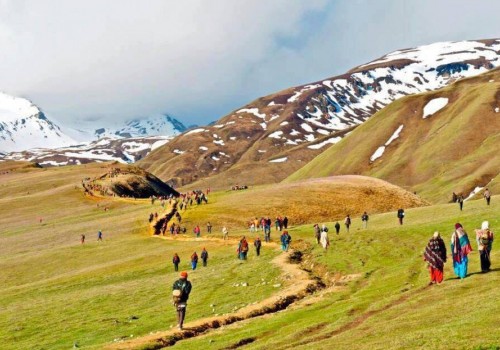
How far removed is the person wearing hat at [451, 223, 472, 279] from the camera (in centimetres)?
3131

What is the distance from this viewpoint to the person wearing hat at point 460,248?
3131 cm

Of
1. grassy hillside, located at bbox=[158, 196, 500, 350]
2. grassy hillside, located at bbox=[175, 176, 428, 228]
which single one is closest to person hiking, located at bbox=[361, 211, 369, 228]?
grassy hillside, located at bbox=[158, 196, 500, 350]

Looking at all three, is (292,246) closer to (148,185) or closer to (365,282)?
(365,282)

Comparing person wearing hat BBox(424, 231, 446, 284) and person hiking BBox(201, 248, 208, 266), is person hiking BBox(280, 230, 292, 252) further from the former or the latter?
person wearing hat BBox(424, 231, 446, 284)

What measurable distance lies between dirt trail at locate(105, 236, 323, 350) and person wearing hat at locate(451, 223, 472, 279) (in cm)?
1165

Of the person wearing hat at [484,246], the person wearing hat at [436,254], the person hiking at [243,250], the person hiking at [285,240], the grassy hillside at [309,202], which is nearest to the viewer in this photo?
the person wearing hat at [436,254]

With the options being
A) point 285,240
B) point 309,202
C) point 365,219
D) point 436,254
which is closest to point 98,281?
point 285,240

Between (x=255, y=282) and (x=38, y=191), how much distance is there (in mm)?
147023

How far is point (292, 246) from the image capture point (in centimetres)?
6284

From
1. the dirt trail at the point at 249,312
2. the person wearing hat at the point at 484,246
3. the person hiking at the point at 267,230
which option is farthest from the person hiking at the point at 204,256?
the person wearing hat at the point at 484,246

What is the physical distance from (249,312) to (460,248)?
13.6 m

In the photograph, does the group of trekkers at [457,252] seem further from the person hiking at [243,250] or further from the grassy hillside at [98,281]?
the person hiking at [243,250]

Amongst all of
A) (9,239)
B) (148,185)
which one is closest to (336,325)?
(9,239)

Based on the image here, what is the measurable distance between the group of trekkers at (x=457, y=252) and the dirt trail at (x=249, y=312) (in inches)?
411
